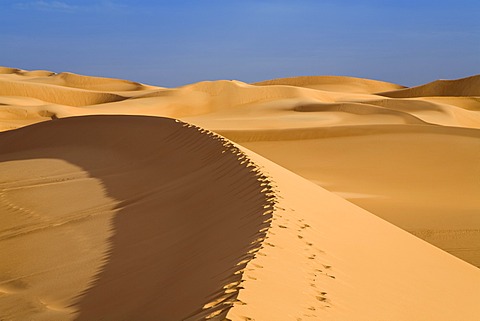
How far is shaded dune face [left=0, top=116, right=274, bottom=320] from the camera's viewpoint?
16.9 feet

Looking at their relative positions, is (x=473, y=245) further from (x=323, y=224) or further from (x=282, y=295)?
(x=282, y=295)

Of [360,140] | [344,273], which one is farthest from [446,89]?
[344,273]

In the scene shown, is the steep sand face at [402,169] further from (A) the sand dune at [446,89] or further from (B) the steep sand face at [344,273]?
(A) the sand dune at [446,89]

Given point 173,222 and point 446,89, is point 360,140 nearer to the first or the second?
point 173,222

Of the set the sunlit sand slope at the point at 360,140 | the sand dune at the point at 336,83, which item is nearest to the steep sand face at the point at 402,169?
the sunlit sand slope at the point at 360,140

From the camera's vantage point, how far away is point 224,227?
704 cm

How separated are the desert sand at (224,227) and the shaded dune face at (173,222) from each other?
3cm

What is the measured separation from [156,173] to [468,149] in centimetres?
1087

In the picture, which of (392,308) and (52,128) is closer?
(392,308)

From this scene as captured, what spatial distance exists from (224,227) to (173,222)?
161 centimetres

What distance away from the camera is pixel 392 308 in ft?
16.8

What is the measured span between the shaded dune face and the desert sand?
0.10ft

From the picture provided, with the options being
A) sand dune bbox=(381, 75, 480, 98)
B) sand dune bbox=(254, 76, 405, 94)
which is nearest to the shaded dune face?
sand dune bbox=(381, 75, 480, 98)

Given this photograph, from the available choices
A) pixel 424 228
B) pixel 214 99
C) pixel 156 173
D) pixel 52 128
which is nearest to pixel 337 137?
pixel 52 128
